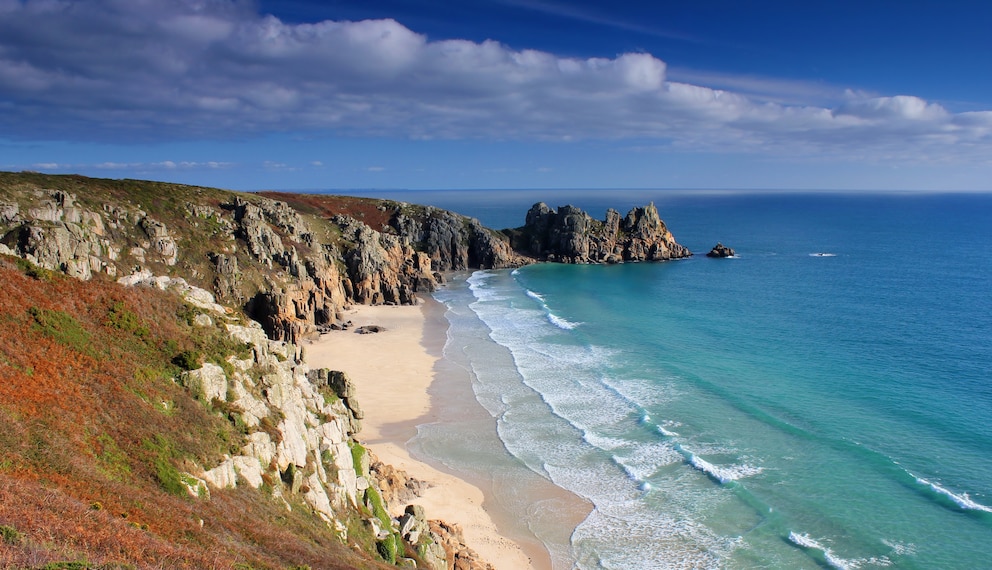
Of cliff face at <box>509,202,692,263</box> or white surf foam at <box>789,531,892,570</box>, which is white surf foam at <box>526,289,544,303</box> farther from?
white surf foam at <box>789,531,892,570</box>

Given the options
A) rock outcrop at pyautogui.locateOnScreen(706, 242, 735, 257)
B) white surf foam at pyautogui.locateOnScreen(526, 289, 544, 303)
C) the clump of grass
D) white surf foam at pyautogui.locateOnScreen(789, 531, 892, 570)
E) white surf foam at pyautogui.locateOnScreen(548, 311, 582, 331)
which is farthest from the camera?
rock outcrop at pyautogui.locateOnScreen(706, 242, 735, 257)

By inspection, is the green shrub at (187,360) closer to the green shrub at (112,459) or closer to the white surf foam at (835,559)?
the green shrub at (112,459)

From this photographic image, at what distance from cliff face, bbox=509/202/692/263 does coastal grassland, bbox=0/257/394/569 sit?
105683mm

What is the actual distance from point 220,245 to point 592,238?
79.0 meters

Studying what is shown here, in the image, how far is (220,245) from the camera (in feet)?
225

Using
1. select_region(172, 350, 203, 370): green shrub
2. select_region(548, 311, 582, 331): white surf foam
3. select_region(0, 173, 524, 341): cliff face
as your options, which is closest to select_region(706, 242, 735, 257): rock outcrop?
select_region(0, 173, 524, 341): cliff face

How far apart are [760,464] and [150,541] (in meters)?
31.7

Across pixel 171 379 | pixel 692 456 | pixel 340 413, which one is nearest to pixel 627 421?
pixel 692 456

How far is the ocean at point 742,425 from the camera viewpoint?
28.8 metres

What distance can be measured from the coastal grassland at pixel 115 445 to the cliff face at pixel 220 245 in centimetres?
2029

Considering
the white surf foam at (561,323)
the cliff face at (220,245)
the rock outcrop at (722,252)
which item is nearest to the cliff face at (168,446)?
the cliff face at (220,245)

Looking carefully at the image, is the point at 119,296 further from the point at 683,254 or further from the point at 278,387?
the point at 683,254

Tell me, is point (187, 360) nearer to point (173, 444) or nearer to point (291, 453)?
point (173, 444)

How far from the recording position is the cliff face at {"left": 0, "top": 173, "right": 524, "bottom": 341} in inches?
2103
